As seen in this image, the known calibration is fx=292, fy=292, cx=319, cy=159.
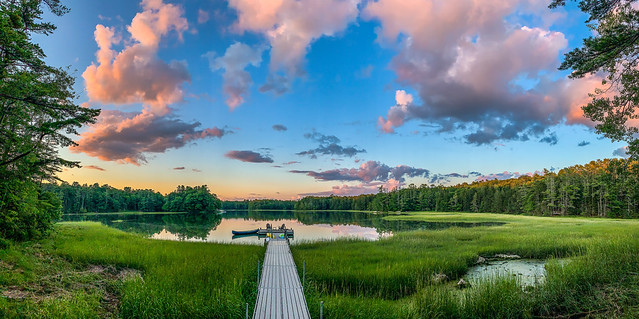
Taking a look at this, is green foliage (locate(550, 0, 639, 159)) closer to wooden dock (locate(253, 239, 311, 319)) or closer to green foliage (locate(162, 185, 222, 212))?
wooden dock (locate(253, 239, 311, 319))

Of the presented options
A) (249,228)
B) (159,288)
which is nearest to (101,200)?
(249,228)

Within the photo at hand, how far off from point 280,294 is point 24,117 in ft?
37.1

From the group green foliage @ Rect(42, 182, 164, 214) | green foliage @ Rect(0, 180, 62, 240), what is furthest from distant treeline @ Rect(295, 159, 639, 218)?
green foliage @ Rect(42, 182, 164, 214)

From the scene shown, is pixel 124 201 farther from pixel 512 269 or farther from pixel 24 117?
pixel 512 269

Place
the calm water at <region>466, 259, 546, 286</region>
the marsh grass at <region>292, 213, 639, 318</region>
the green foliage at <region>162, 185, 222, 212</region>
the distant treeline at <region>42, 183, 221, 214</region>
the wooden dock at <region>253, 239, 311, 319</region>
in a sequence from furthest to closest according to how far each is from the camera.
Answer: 1. the green foliage at <region>162, 185, 222, 212</region>
2. the distant treeline at <region>42, 183, 221, 214</region>
3. the calm water at <region>466, 259, 546, 286</region>
4. the marsh grass at <region>292, 213, 639, 318</region>
5. the wooden dock at <region>253, 239, 311, 319</region>

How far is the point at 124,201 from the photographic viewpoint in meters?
123

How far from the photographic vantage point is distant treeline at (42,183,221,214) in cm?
10844

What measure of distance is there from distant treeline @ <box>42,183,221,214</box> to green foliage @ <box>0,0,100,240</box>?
104121 mm

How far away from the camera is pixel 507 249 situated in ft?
68.1

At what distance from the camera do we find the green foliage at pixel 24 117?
9555 millimetres

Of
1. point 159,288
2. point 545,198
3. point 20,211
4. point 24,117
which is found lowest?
point 159,288

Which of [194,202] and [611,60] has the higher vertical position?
[611,60]

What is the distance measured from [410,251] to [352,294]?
8.75 m

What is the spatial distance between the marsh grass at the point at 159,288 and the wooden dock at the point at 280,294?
1.78 ft
